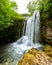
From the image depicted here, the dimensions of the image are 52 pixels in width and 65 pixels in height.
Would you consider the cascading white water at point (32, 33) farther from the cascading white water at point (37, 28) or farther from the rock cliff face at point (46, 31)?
the rock cliff face at point (46, 31)

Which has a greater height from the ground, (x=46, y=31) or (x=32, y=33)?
(x=46, y=31)

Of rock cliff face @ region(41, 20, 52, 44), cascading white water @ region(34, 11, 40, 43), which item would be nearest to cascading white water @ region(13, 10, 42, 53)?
cascading white water @ region(34, 11, 40, 43)

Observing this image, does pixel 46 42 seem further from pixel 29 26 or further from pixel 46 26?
pixel 29 26

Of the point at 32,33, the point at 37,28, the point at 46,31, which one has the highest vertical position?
the point at 37,28

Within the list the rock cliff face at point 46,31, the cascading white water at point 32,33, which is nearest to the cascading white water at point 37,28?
the cascading white water at point 32,33

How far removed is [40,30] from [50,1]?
2.96 m

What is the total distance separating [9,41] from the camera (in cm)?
1744

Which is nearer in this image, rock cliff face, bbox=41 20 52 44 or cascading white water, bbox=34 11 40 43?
rock cliff face, bbox=41 20 52 44

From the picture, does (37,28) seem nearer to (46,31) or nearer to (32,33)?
(32,33)

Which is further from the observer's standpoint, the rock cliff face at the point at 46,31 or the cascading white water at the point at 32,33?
the cascading white water at the point at 32,33

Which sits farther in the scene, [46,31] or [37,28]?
[37,28]

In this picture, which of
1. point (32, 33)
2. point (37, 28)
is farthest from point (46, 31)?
point (32, 33)

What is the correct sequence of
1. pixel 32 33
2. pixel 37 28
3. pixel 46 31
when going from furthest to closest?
1. pixel 32 33
2. pixel 37 28
3. pixel 46 31

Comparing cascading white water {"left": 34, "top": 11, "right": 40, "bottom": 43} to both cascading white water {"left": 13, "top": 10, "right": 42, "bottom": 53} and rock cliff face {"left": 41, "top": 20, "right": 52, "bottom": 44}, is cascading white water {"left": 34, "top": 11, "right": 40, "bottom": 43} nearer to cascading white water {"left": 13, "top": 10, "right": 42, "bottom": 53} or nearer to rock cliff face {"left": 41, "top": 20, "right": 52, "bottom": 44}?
cascading white water {"left": 13, "top": 10, "right": 42, "bottom": 53}
